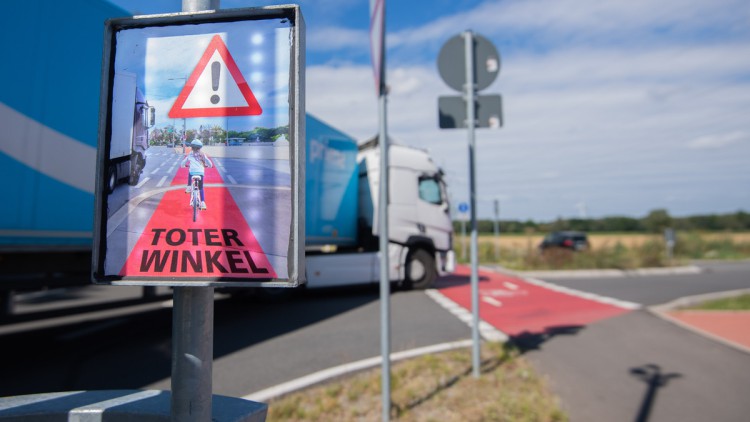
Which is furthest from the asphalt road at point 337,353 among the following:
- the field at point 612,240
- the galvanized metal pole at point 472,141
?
the field at point 612,240

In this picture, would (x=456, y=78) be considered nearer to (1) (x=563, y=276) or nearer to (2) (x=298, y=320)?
(2) (x=298, y=320)

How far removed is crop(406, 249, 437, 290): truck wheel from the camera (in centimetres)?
1157

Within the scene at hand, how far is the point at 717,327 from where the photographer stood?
7371mm

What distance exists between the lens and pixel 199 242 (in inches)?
45.4

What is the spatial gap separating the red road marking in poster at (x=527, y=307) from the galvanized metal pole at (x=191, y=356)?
6109 millimetres

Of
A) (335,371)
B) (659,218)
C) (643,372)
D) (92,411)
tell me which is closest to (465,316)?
(643,372)

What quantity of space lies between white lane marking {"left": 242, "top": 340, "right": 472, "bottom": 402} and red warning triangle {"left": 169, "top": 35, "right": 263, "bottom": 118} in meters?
3.02

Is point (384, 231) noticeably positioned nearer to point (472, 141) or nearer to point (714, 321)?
point (472, 141)

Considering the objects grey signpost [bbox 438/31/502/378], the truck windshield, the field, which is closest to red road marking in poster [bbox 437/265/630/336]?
the truck windshield

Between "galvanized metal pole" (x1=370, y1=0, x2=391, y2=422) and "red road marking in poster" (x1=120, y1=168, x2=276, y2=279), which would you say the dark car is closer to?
"galvanized metal pole" (x1=370, y1=0, x2=391, y2=422)

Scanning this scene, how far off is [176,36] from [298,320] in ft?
23.3

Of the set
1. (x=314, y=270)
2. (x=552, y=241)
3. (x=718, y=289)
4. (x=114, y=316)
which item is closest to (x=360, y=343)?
(x=314, y=270)

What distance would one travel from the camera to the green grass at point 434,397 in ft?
11.7

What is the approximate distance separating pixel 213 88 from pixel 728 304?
11783 mm
